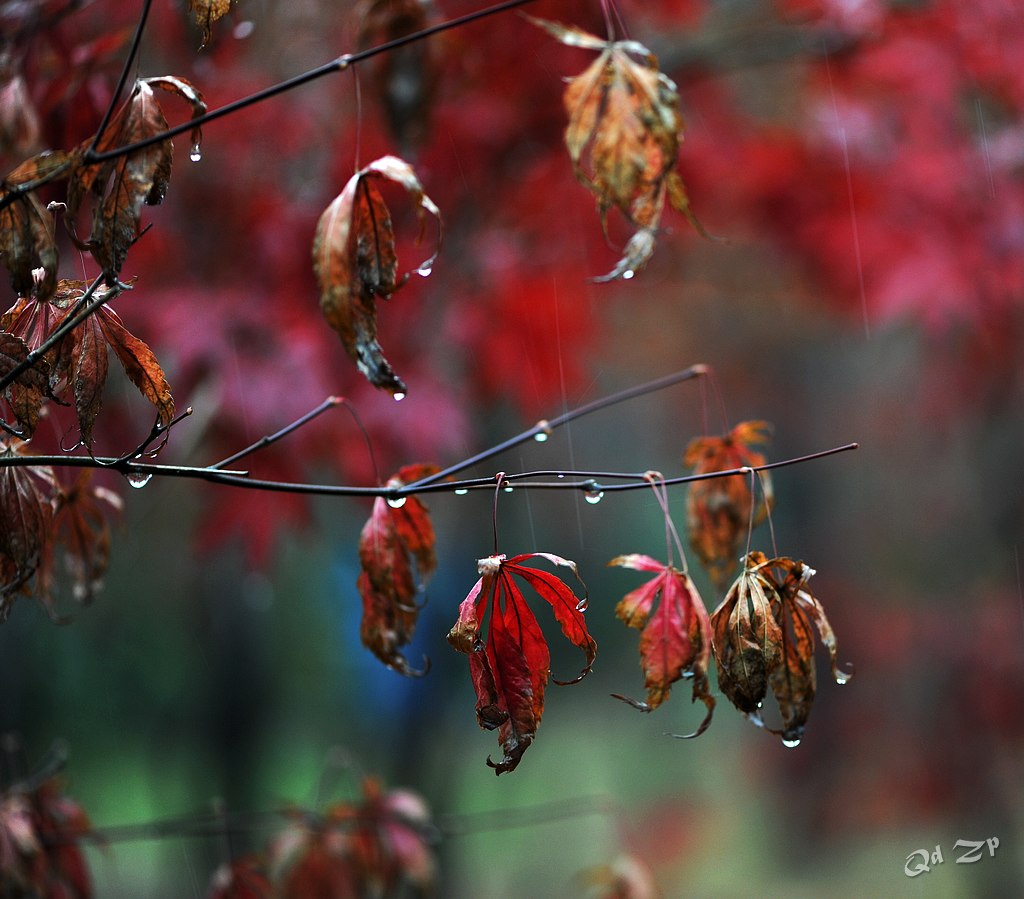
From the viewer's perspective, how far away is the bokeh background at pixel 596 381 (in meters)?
2.94

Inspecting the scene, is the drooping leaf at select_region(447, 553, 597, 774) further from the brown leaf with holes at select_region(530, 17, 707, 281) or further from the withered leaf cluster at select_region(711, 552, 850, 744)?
the brown leaf with holes at select_region(530, 17, 707, 281)

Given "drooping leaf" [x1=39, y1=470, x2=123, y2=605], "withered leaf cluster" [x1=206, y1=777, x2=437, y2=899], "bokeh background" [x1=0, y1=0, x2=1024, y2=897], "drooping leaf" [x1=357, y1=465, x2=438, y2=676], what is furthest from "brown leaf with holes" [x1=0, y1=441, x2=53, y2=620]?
"withered leaf cluster" [x1=206, y1=777, x2=437, y2=899]

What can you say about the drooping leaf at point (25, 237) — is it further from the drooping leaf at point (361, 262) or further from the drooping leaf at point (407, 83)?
the drooping leaf at point (407, 83)

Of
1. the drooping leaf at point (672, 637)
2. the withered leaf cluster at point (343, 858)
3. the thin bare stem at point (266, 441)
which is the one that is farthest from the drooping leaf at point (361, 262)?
the withered leaf cluster at point (343, 858)

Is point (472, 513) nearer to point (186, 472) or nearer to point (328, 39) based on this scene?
point (328, 39)

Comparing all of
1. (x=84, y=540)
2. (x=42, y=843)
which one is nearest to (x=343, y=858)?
(x=42, y=843)

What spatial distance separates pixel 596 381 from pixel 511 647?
4.57 m

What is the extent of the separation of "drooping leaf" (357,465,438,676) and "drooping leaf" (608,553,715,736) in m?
0.35

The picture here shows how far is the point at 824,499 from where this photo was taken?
9.45 m

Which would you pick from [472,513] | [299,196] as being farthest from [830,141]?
[472,513]

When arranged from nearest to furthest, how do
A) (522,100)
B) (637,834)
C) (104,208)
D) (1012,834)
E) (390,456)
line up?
1. (104,208)
2. (522,100)
3. (390,456)
4. (1012,834)
5. (637,834)

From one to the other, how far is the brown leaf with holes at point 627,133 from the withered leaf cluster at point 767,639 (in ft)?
1.42

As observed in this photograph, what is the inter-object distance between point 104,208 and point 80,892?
5.40 feet

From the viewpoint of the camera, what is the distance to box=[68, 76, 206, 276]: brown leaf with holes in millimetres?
1130
